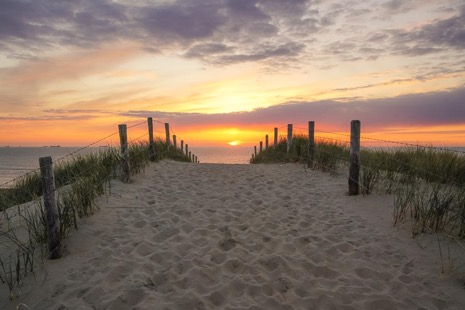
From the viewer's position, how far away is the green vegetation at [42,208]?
13.6 feet

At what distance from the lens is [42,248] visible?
430cm

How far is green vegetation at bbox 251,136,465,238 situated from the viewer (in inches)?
192

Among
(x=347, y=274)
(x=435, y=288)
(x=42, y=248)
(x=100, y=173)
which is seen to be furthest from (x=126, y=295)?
(x=100, y=173)

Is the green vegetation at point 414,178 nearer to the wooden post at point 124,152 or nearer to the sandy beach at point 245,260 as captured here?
the sandy beach at point 245,260

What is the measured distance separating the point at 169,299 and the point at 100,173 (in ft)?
17.0

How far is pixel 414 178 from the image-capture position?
283 inches

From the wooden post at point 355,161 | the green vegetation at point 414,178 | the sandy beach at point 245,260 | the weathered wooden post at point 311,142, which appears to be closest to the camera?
the sandy beach at point 245,260

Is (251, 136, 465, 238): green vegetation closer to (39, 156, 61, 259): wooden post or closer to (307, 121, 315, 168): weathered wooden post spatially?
(307, 121, 315, 168): weathered wooden post

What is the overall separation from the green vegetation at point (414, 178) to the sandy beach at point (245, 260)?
0.33 m

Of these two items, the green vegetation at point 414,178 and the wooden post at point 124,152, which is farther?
the wooden post at point 124,152

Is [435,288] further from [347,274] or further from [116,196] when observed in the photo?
[116,196]

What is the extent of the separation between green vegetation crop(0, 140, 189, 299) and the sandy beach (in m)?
0.19

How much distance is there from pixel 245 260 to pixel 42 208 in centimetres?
350

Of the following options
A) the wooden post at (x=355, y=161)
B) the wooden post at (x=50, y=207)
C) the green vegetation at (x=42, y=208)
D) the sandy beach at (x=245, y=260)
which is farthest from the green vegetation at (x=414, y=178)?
the green vegetation at (x=42, y=208)
